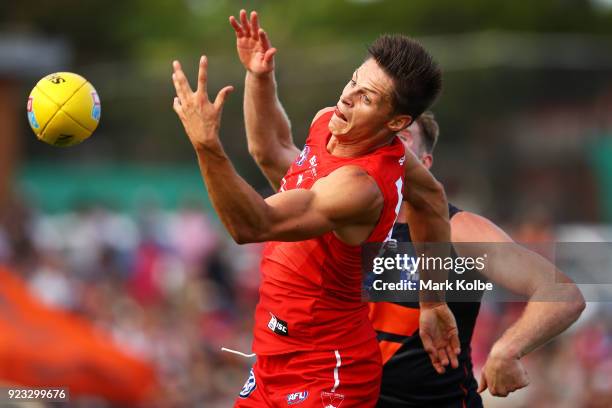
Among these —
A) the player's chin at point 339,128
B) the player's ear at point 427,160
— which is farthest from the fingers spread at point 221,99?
the player's ear at point 427,160

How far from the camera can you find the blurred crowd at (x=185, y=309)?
11422mm

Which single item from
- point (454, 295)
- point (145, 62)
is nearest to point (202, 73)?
point (454, 295)

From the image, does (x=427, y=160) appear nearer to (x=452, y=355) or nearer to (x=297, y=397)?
(x=452, y=355)

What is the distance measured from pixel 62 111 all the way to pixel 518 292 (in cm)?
262

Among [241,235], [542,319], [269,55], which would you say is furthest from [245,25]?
[542,319]

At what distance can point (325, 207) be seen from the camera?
16.1 feet

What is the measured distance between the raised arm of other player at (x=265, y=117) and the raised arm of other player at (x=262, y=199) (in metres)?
1.19

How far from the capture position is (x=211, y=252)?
15852 millimetres

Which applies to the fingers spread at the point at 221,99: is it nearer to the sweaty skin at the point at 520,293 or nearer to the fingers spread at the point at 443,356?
the sweaty skin at the point at 520,293

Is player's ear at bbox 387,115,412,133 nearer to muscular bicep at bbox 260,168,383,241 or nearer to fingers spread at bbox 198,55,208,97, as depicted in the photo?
muscular bicep at bbox 260,168,383,241

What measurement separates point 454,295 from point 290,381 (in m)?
1.16

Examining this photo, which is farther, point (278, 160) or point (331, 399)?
point (278, 160)

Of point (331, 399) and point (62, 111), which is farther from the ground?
point (62, 111)

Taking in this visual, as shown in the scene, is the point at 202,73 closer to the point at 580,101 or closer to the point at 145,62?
the point at 580,101
